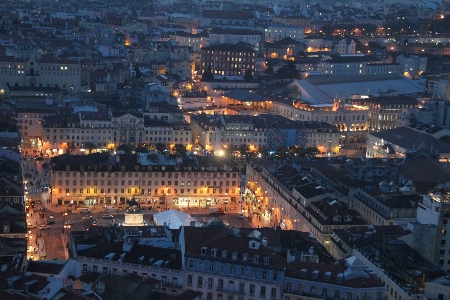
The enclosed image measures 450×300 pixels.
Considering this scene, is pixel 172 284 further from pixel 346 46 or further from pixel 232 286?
pixel 346 46

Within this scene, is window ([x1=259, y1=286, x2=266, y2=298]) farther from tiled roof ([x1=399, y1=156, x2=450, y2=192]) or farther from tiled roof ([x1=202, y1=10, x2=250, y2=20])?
tiled roof ([x1=202, y1=10, x2=250, y2=20])

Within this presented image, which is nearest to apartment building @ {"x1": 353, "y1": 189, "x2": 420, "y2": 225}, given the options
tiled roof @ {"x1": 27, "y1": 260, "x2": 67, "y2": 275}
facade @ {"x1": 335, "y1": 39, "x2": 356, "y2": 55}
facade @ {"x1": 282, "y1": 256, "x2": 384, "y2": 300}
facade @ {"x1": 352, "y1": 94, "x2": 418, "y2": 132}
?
facade @ {"x1": 282, "y1": 256, "x2": 384, "y2": 300}

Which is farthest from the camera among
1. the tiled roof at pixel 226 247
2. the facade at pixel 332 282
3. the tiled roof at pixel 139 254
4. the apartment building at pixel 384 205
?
the apartment building at pixel 384 205

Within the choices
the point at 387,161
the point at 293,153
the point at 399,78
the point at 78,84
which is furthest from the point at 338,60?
the point at 387,161

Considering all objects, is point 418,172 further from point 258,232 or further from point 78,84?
point 78,84

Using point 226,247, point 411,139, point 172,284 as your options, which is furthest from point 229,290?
point 411,139

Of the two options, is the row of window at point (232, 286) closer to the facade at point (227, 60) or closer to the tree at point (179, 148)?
the tree at point (179, 148)

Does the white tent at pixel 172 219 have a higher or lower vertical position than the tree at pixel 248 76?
lower

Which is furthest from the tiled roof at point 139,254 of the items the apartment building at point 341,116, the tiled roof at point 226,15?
the tiled roof at point 226,15

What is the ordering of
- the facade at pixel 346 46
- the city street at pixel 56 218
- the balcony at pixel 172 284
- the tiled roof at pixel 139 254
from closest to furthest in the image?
the balcony at pixel 172 284 < the tiled roof at pixel 139 254 < the city street at pixel 56 218 < the facade at pixel 346 46
